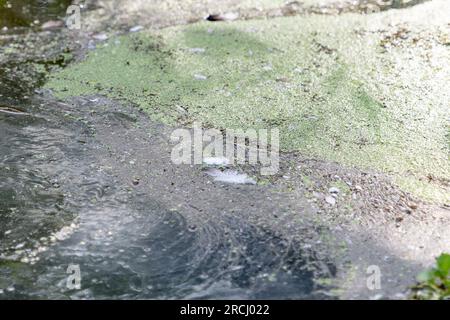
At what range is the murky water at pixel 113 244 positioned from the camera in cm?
163

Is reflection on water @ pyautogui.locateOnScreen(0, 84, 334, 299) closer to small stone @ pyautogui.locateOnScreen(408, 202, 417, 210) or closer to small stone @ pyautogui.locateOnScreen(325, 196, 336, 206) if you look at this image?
small stone @ pyautogui.locateOnScreen(325, 196, 336, 206)

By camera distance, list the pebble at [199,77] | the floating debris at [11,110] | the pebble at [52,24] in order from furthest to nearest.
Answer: the pebble at [52,24], the pebble at [199,77], the floating debris at [11,110]

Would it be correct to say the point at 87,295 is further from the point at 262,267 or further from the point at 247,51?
the point at 247,51

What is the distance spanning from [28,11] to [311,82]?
1.83 m

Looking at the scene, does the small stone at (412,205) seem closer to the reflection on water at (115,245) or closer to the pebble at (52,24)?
the reflection on water at (115,245)

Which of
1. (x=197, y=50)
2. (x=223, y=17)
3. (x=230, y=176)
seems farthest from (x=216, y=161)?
(x=223, y=17)

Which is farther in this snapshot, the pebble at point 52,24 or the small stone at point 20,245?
the pebble at point 52,24

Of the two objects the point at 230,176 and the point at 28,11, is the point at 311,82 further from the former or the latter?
the point at 28,11

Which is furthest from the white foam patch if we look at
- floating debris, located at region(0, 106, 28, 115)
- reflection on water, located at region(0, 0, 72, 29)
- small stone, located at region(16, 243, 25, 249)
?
reflection on water, located at region(0, 0, 72, 29)

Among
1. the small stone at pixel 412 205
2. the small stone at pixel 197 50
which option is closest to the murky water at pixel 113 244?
the small stone at pixel 412 205

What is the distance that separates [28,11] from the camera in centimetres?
347

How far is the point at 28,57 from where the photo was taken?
9.96 feet

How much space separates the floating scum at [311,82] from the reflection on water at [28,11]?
0.57 metres
